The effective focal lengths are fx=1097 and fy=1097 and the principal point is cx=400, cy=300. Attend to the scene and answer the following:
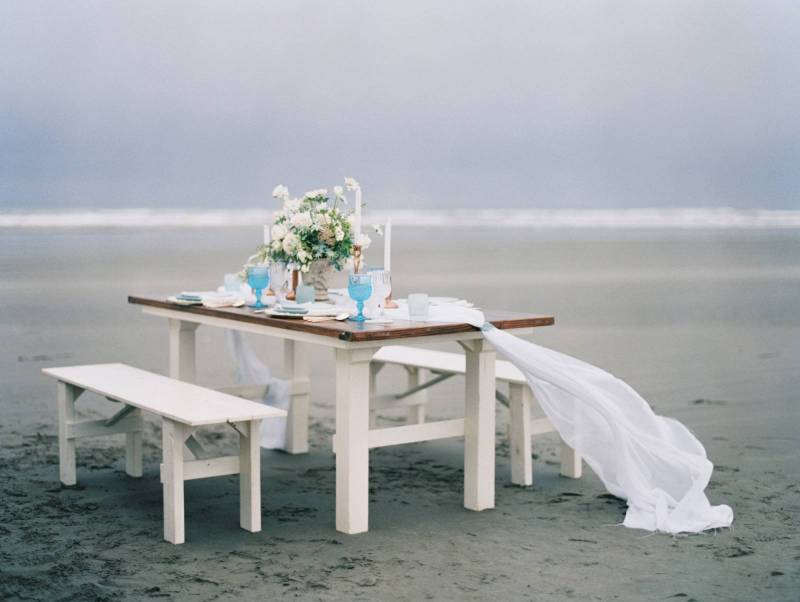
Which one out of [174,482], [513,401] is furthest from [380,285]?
[174,482]

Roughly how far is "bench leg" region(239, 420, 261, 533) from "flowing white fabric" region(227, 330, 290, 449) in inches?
46.9

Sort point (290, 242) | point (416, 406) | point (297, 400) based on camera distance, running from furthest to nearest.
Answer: point (416, 406), point (297, 400), point (290, 242)

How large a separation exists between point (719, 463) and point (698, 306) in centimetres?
568

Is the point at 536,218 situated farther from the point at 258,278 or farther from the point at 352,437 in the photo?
the point at 352,437

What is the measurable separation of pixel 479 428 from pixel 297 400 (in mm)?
1185

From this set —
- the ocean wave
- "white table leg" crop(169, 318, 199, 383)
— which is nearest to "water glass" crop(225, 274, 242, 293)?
"white table leg" crop(169, 318, 199, 383)

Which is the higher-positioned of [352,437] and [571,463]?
[352,437]

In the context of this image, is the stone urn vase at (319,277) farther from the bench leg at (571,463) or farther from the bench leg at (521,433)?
the bench leg at (571,463)

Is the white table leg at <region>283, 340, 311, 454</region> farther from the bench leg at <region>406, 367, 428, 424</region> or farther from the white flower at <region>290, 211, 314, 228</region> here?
the white flower at <region>290, 211, 314, 228</region>

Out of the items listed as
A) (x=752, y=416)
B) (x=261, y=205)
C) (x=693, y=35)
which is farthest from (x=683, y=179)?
(x=752, y=416)

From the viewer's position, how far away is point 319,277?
4.17m

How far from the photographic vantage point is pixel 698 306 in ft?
32.6

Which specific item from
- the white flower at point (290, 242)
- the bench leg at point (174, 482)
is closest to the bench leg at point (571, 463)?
the white flower at point (290, 242)

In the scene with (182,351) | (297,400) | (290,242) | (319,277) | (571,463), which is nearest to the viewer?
(290,242)
